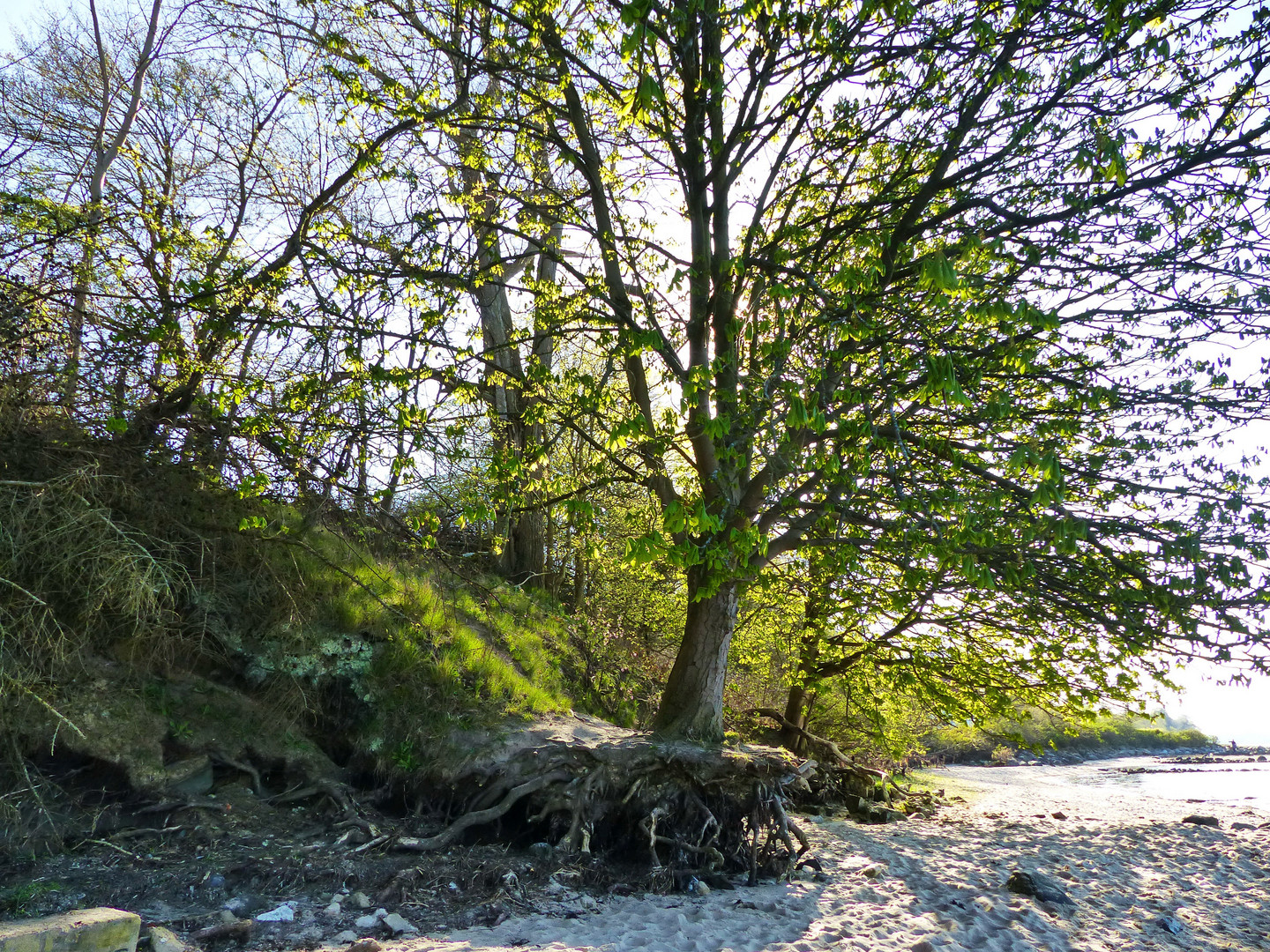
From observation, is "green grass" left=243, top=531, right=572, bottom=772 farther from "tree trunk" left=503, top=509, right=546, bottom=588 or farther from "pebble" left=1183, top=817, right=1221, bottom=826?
"pebble" left=1183, top=817, right=1221, bottom=826

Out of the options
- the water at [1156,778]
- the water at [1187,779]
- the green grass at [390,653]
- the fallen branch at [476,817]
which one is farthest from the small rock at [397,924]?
the water at [1187,779]

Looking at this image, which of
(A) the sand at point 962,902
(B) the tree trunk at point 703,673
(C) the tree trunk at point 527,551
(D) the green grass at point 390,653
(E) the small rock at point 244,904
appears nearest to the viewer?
(E) the small rock at point 244,904

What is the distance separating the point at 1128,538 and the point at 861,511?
2763 millimetres

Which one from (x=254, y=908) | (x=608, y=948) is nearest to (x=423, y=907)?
(x=254, y=908)

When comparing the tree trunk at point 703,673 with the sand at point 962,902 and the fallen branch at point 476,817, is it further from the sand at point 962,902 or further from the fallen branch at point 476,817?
the sand at point 962,902

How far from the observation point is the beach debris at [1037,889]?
7480mm

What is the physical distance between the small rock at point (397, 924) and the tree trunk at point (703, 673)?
405cm

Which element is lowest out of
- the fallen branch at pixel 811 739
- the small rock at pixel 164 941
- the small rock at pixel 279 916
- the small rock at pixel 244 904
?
the small rock at pixel 244 904

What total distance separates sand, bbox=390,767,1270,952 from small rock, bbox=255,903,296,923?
91cm

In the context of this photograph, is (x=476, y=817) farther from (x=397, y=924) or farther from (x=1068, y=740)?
(x=1068, y=740)

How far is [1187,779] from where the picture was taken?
23109mm

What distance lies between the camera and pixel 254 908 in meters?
5.32

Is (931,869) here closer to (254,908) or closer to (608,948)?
(608,948)

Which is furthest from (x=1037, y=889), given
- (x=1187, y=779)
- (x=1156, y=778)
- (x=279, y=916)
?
(x=1187, y=779)
